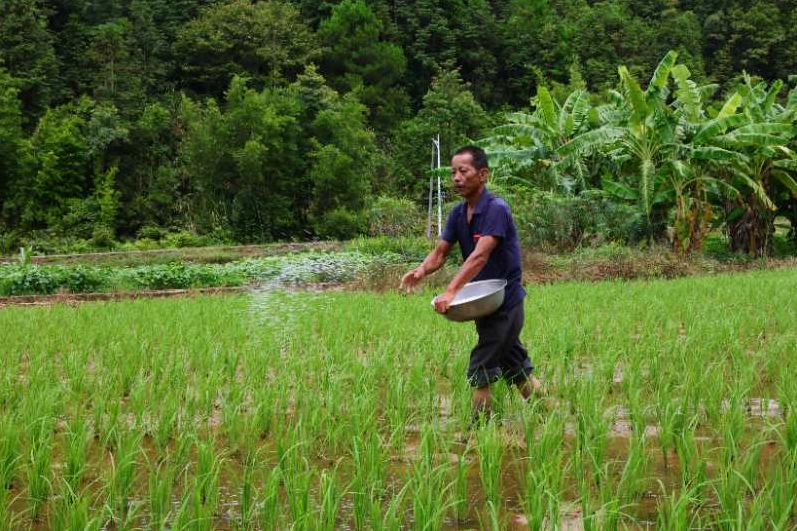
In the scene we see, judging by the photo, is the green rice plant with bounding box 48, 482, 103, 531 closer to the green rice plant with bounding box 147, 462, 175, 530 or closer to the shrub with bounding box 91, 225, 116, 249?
the green rice plant with bounding box 147, 462, 175, 530

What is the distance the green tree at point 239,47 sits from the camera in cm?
3083

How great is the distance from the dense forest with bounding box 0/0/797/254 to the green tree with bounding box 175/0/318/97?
0.29 feet

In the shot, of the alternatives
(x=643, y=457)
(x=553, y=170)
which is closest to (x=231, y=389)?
(x=643, y=457)

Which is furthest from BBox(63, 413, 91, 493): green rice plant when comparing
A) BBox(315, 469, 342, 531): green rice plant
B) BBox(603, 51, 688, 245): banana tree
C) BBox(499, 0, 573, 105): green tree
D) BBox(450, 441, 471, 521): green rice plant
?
BBox(499, 0, 573, 105): green tree

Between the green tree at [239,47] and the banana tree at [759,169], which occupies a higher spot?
the green tree at [239,47]

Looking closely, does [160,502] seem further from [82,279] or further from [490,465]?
[82,279]

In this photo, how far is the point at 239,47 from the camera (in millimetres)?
31328

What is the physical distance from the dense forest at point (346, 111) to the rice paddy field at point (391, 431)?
29.3 feet

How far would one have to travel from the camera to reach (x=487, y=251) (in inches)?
127

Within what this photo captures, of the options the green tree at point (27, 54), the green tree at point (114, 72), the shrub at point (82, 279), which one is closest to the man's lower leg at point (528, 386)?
the shrub at point (82, 279)

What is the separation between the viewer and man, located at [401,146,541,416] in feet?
10.6

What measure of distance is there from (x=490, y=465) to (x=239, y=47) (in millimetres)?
31119

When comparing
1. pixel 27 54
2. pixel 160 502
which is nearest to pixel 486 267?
pixel 160 502

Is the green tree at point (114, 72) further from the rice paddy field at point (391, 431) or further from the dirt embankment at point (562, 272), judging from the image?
the rice paddy field at point (391, 431)
